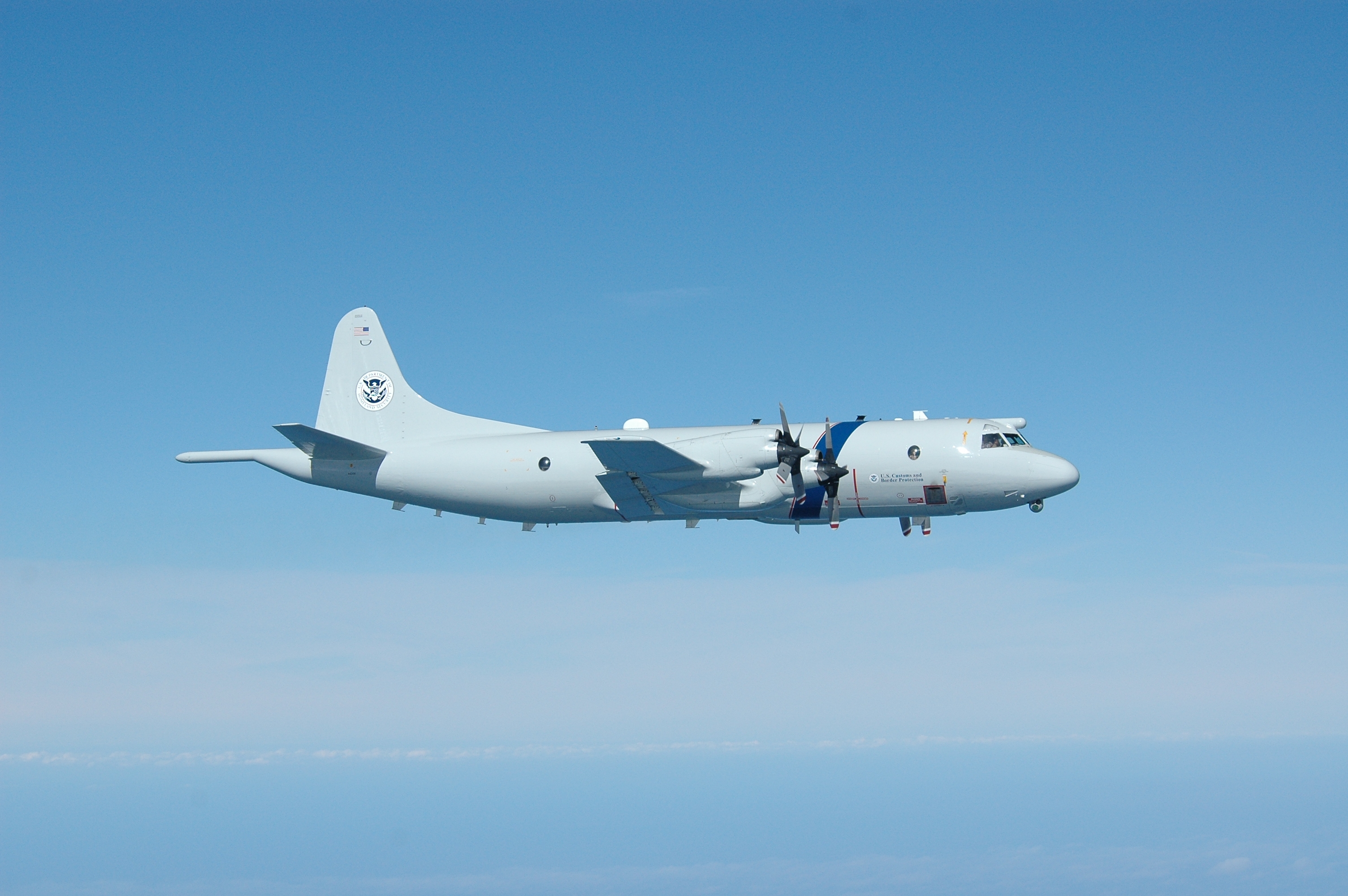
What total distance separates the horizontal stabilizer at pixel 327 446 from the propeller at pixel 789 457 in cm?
1478

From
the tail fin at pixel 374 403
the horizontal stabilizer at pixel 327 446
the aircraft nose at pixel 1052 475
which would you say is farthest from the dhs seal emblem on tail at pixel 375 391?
the aircraft nose at pixel 1052 475

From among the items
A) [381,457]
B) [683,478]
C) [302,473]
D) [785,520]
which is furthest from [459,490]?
[785,520]

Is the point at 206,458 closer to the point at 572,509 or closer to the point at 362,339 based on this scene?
the point at 362,339

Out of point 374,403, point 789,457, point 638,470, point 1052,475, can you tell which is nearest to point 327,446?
point 374,403

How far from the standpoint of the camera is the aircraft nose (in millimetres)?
37156

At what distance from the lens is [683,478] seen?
37.4 meters

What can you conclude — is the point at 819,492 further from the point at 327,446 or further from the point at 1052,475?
the point at 327,446

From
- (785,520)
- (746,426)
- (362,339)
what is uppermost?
(362,339)

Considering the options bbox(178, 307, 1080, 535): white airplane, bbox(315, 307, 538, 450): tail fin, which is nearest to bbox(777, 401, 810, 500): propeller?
bbox(178, 307, 1080, 535): white airplane

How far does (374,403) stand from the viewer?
44781 mm

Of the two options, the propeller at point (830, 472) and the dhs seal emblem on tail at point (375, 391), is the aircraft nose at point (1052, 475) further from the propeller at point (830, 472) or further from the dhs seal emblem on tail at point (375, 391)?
the dhs seal emblem on tail at point (375, 391)

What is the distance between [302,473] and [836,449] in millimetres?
19404

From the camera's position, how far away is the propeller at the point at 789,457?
1443 inches

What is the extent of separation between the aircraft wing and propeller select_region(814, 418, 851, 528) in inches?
154
